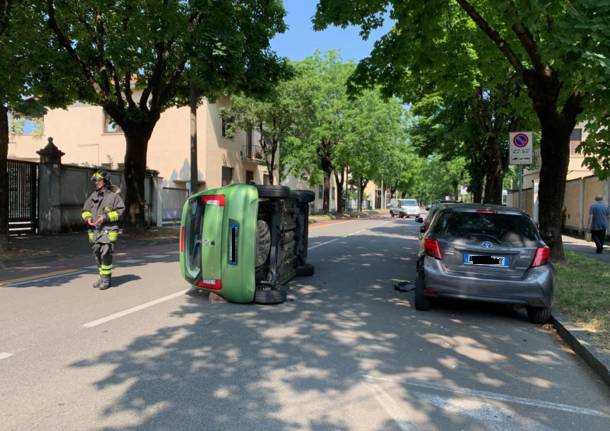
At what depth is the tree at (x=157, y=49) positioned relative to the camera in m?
13.4

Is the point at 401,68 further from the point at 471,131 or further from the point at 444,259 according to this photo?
the point at 471,131

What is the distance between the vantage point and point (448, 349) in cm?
541

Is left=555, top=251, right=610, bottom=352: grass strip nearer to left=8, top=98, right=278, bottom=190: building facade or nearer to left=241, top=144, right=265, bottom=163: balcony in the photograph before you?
left=8, top=98, right=278, bottom=190: building facade

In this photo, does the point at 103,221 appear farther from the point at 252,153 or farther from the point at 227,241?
the point at 252,153

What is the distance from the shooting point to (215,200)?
6.91 meters

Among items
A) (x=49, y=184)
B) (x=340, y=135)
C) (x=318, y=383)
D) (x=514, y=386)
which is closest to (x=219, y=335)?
(x=318, y=383)

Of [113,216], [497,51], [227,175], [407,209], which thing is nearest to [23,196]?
[113,216]

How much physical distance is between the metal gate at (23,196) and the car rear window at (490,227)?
14.2 m

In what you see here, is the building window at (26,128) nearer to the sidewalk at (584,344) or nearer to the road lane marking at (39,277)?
the road lane marking at (39,277)

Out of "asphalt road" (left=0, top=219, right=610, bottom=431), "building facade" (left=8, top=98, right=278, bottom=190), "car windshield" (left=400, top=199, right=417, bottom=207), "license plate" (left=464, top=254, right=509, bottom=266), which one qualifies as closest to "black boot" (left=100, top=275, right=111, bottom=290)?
"asphalt road" (left=0, top=219, right=610, bottom=431)

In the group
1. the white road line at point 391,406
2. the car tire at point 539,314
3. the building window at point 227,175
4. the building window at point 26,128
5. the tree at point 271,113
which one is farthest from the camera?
the building window at point 26,128

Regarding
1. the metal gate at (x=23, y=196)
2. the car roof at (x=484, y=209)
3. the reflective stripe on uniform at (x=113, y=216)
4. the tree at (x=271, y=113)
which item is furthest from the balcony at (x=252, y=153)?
the car roof at (x=484, y=209)

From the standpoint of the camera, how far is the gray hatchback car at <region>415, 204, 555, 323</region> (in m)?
6.47

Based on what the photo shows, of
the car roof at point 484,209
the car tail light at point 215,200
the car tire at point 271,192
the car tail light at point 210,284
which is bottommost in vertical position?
the car tail light at point 210,284
